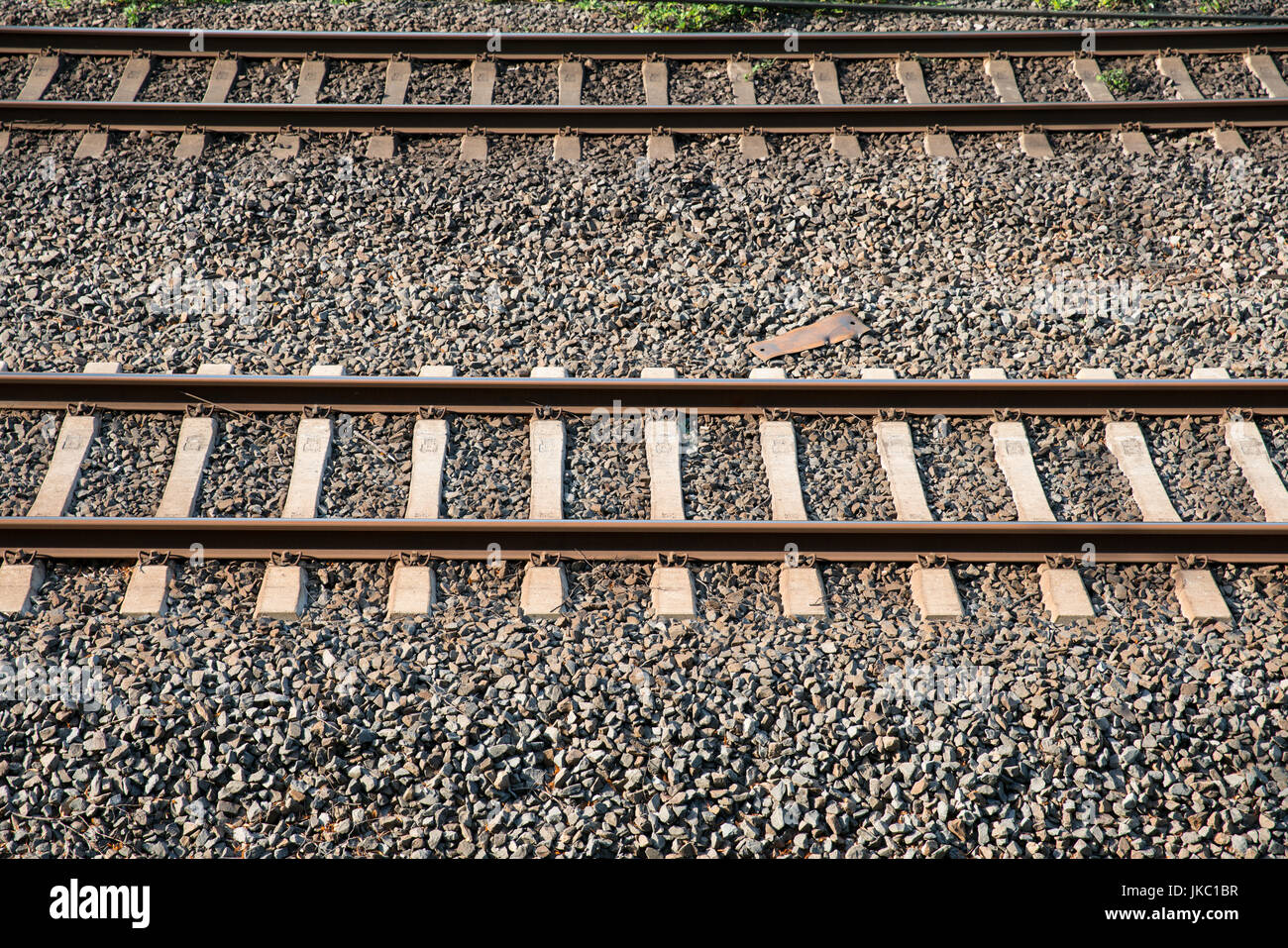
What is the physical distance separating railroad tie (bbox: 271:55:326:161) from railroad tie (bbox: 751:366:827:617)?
4.48 meters

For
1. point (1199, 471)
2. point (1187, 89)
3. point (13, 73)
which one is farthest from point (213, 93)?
point (1187, 89)

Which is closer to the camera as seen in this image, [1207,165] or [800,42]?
[1207,165]

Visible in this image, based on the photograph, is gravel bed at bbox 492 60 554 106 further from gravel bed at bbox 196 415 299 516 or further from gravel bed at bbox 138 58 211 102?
gravel bed at bbox 196 415 299 516

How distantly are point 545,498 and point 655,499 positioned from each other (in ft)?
2.20

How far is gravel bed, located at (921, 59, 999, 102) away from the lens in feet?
31.2

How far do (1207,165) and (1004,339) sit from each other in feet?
9.61

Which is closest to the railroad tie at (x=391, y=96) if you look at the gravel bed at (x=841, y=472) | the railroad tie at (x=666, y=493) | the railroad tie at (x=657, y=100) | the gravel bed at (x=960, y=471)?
the railroad tie at (x=657, y=100)

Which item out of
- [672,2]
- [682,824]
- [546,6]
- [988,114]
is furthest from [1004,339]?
[546,6]

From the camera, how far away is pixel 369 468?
22.0 feet

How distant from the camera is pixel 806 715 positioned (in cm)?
530

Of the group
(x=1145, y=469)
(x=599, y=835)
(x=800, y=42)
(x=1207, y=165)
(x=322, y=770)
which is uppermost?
(x=800, y=42)

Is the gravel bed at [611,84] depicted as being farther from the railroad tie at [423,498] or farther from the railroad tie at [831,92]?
the railroad tie at [423,498]

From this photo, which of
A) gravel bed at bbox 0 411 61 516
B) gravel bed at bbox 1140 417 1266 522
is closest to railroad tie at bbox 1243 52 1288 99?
gravel bed at bbox 1140 417 1266 522

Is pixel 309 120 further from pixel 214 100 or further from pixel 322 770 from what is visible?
pixel 322 770
